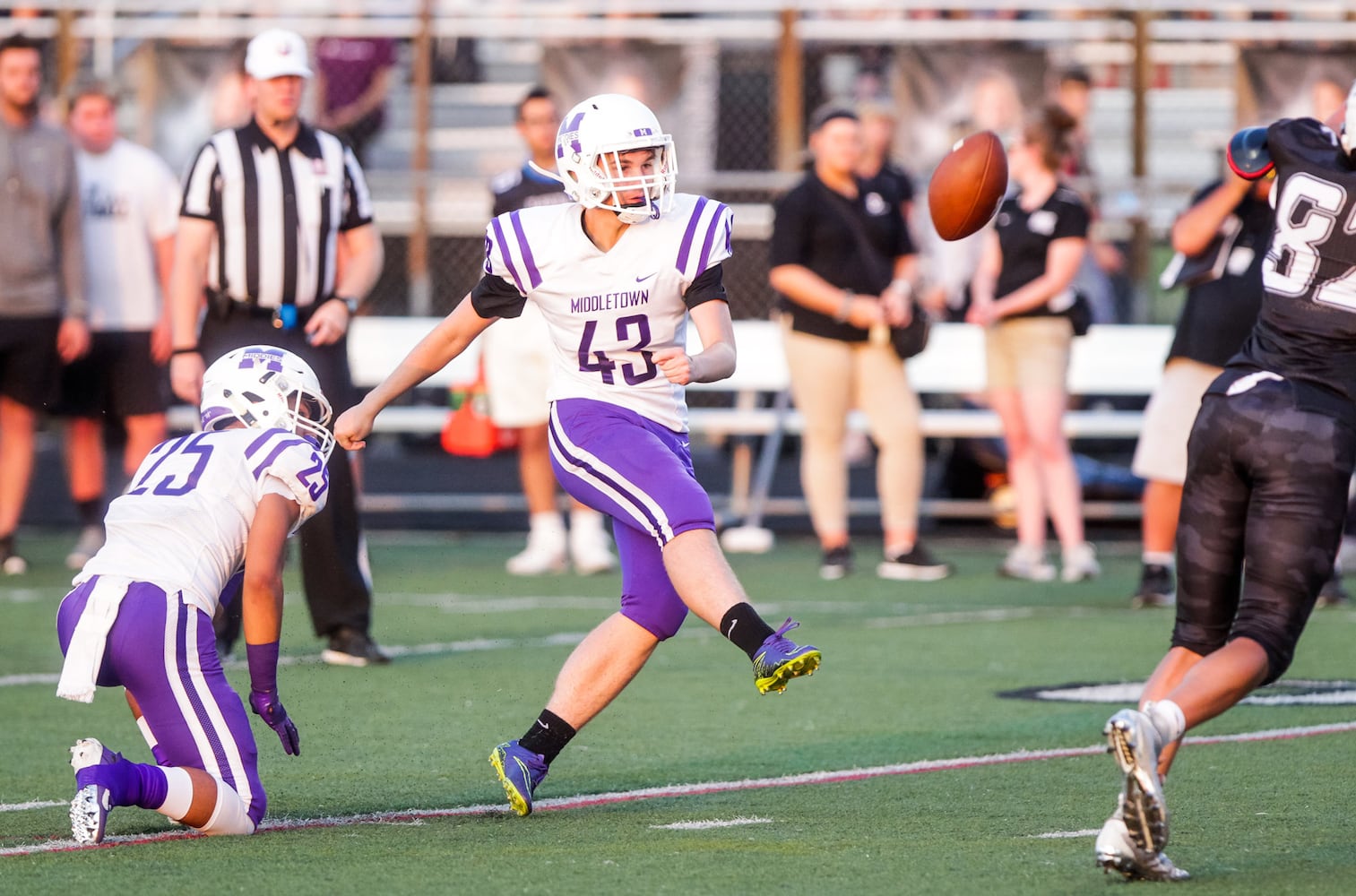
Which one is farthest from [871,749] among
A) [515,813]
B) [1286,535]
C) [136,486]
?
[136,486]

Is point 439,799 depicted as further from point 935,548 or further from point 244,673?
point 935,548

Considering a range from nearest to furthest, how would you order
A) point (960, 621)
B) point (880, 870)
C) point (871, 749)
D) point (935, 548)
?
point (880, 870) → point (871, 749) → point (960, 621) → point (935, 548)

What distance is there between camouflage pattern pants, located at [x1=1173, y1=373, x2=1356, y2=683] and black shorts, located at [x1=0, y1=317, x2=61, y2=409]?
21.7 ft

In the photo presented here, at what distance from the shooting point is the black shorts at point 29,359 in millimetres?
9695

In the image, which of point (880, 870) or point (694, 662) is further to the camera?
point (694, 662)

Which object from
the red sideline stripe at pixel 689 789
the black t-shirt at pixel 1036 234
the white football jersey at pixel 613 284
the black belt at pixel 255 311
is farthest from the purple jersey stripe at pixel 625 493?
the black t-shirt at pixel 1036 234

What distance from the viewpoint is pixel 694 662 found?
7215mm

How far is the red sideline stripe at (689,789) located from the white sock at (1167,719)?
3.81ft

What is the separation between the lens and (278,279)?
22.8 ft

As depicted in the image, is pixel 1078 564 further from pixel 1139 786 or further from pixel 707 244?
pixel 1139 786

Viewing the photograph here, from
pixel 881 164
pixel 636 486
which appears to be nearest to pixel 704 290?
pixel 636 486

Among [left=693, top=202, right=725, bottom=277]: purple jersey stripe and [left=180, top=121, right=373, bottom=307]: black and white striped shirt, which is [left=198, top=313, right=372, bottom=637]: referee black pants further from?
[left=693, top=202, right=725, bottom=277]: purple jersey stripe

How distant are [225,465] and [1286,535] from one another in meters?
2.18

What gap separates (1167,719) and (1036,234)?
5726 millimetres
